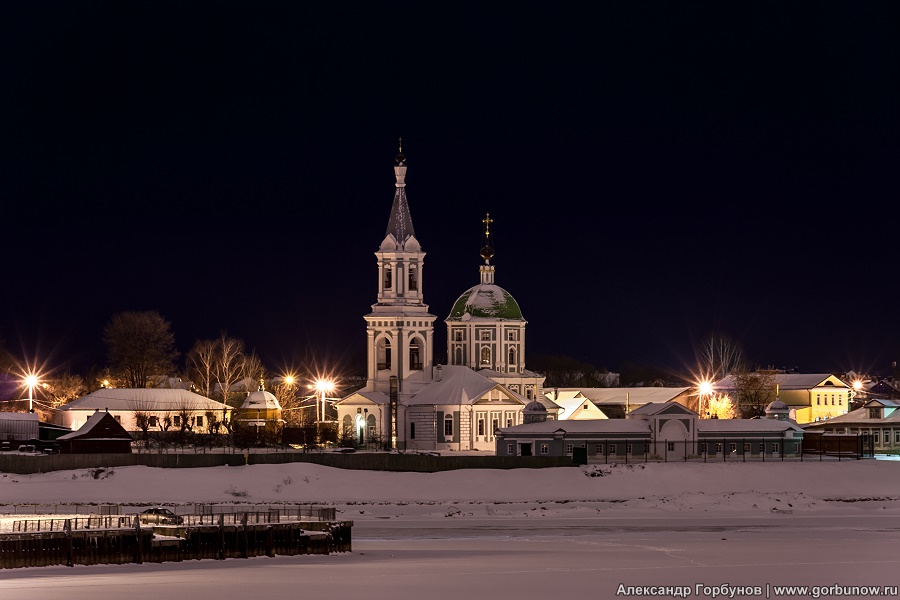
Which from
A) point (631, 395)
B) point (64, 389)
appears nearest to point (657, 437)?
point (631, 395)

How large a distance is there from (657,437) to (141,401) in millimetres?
34040

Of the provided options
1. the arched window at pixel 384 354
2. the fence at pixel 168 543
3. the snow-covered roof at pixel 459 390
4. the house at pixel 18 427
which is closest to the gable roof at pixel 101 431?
the house at pixel 18 427

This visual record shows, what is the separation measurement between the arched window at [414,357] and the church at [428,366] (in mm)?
66

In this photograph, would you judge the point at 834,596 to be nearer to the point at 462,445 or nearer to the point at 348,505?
the point at 348,505

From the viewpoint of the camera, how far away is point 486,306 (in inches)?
4473

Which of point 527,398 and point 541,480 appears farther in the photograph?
point 527,398

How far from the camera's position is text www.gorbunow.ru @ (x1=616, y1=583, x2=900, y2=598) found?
4538 centimetres

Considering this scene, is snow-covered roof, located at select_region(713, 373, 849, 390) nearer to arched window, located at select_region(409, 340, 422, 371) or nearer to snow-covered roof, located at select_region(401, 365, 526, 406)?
arched window, located at select_region(409, 340, 422, 371)

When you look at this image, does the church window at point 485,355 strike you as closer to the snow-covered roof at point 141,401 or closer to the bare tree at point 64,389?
the snow-covered roof at point 141,401

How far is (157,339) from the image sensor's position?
128 metres

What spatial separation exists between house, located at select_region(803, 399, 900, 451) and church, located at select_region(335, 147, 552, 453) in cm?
2049

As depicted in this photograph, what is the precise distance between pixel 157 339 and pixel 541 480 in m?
54.2

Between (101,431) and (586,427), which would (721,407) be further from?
(101,431)

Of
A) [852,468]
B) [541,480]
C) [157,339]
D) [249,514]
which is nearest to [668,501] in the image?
[541,480]
